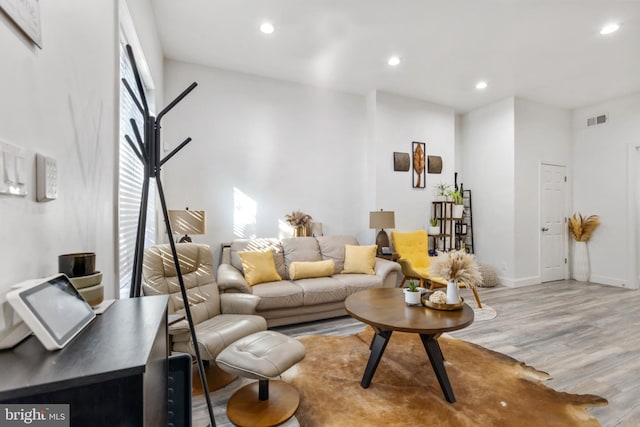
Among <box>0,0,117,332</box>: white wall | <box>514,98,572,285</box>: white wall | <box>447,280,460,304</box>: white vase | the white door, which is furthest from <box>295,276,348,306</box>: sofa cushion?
the white door

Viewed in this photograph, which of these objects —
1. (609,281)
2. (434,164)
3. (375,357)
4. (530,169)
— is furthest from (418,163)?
(609,281)

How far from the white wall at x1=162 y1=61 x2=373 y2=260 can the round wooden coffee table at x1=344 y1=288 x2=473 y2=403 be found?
219 centimetres

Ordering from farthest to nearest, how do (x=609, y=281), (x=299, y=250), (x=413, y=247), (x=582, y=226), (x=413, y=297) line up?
1. (x=582, y=226)
2. (x=609, y=281)
3. (x=413, y=247)
4. (x=299, y=250)
5. (x=413, y=297)

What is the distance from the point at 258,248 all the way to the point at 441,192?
326 centimetres

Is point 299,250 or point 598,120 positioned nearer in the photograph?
point 299,250

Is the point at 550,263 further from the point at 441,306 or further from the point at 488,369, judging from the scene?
the point at 441,306

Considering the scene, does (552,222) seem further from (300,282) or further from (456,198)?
(300,282)

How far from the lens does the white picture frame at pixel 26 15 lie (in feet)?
2.40

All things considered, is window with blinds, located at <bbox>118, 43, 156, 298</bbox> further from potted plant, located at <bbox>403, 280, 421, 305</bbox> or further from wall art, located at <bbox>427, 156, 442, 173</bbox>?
wall art, located at <bbox>427, 156, 442, 173</bbox>

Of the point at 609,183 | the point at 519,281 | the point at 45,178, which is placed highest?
the point at 609,183

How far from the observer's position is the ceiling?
2.76 meters

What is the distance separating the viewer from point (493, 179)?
5168mm

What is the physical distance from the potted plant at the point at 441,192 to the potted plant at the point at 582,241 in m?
2.40

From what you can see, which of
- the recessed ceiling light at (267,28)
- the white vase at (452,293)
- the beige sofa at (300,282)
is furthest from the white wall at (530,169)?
the recessed ceiling light at (267,28)
